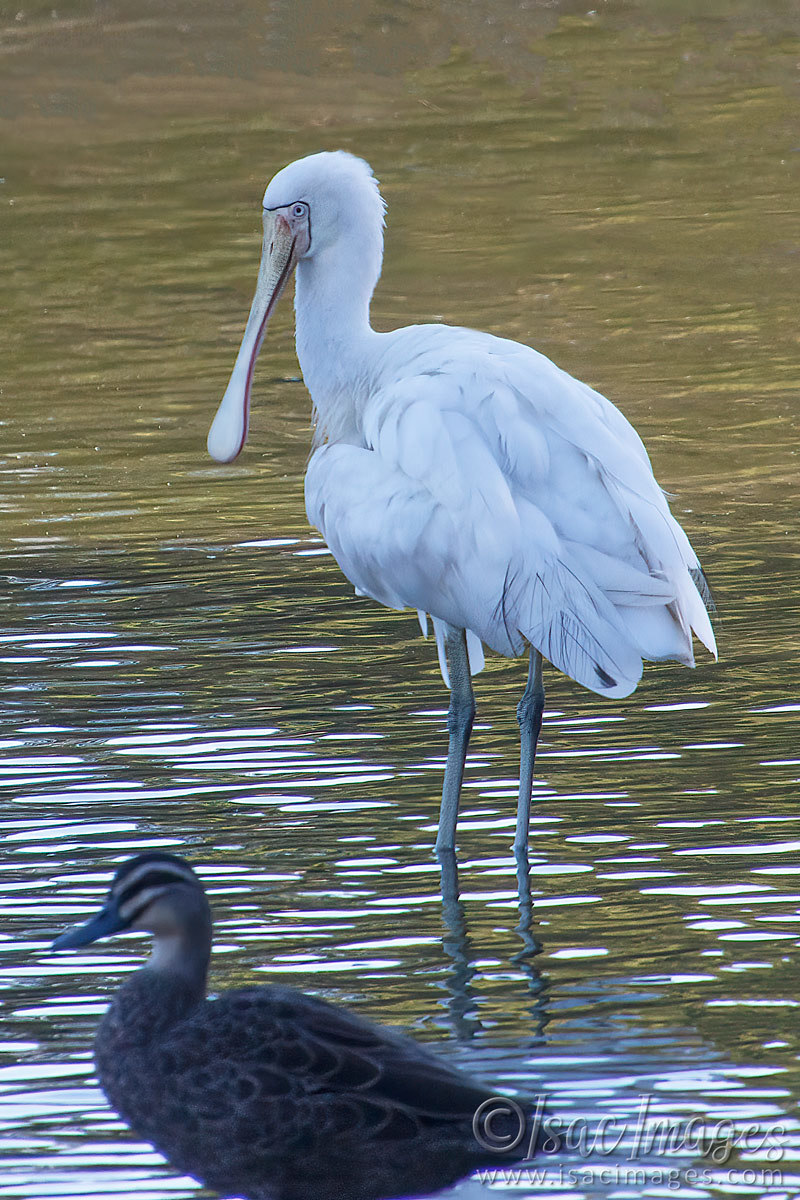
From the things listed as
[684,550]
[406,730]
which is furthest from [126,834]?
[684,550]

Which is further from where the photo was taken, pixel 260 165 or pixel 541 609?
pixel 260 165

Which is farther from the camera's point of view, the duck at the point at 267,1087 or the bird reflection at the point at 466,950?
the bird reflection at the point at 466,950

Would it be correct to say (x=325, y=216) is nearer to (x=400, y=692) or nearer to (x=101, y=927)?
(x=400, y=692)

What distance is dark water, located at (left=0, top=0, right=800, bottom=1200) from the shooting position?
6430mm

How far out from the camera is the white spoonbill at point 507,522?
291 inches

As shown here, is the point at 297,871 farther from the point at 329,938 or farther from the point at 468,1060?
the point at 468,1060

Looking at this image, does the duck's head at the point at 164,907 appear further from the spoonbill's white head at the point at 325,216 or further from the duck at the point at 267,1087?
the spoonbill's white head at the point at 325,216

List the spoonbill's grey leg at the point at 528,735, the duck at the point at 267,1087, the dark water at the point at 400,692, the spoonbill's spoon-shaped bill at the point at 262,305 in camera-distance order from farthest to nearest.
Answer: the spoonbill's spoon-shaped bill at the point at 262,305
the spoonbill's grey leg at the point at 528,735
the dark water at the point at 400,692
the duck at the point at 267,1087

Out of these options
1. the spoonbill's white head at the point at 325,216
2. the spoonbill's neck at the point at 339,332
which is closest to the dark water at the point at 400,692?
the spoonbill's neck at the point at 339,332

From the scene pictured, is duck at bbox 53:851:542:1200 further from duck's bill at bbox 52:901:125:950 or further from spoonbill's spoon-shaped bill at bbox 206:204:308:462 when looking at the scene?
spoonbill's spoon-shaped bill at bbox 206:204:308:462

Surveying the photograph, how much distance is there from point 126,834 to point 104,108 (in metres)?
19.9

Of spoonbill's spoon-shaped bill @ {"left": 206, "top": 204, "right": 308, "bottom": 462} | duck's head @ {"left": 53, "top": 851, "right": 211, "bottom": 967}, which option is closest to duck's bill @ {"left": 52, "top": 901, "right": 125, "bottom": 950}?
duck's head @ {"left": 53, "top": 851, "right": 211, "bottom": 967}

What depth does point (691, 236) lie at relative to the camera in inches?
767

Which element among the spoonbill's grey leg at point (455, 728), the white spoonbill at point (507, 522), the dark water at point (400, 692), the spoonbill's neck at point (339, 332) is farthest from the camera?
the spoonbill's neck at point (339, 332)
